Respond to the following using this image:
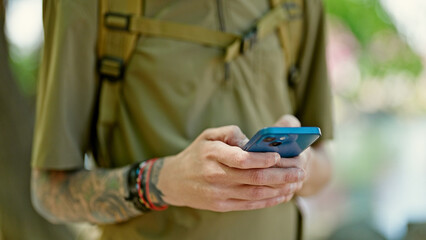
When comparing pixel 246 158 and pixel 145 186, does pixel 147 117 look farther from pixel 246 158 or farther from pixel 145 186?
pixel 246 158

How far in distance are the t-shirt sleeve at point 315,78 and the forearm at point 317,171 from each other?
65mm

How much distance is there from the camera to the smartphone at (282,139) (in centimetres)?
99

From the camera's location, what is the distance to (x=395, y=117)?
7.79 metres

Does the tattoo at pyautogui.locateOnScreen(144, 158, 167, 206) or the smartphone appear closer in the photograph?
the smartphone

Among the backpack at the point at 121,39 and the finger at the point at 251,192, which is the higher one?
the backpack at the point at 121,39

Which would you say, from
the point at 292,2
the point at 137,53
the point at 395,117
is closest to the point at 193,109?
the point at 137,53

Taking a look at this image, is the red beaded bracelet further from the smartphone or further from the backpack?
the smartphone

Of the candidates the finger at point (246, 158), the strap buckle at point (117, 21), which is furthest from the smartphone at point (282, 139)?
the strap buckle at point (117, 21)

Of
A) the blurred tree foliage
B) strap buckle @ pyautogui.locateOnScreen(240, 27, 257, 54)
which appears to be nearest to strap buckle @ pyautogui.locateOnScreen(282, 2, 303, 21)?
strap buckle @ pyautogui.locateOnScreen(240, 27, 257, 54)

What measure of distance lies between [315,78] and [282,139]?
86cm

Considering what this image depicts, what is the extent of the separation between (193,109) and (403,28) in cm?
547

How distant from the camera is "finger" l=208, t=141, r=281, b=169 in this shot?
1.08m

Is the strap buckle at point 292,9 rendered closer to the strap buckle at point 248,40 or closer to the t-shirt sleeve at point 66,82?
the strap buckle at point 248,40

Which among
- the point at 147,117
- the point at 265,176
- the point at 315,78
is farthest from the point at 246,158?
the point at 315,78
